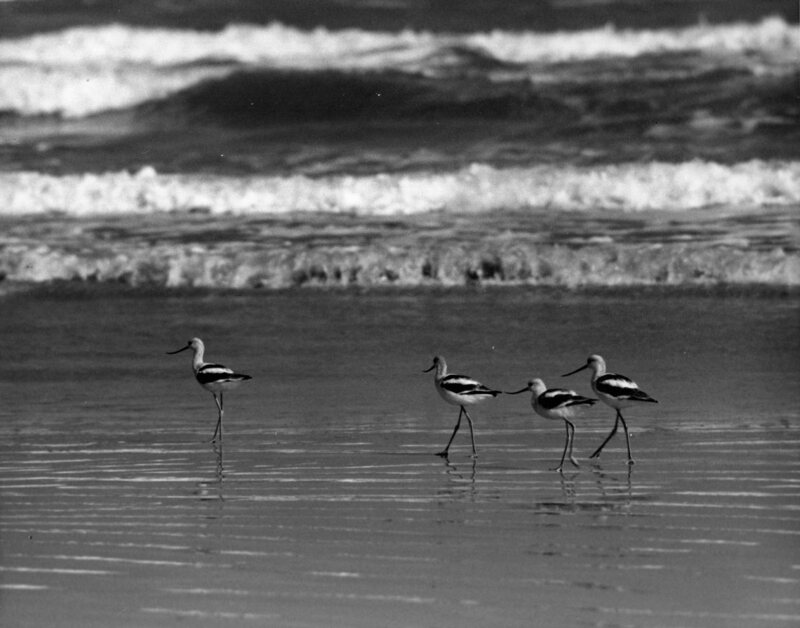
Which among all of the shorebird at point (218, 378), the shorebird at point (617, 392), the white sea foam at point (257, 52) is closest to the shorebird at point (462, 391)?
the shorebird at point (617, 392)

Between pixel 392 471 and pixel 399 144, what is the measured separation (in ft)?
54.7

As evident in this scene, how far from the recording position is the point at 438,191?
21953mm

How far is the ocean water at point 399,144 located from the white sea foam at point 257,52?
5 centimetres

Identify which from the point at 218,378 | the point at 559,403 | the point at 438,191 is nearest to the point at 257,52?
the point at 438,191

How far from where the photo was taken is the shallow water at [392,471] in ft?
21.0

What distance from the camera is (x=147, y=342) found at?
14.7m

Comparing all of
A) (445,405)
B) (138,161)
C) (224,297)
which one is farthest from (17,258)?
(445,405)

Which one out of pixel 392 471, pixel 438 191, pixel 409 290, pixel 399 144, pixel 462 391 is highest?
pixel 399 144

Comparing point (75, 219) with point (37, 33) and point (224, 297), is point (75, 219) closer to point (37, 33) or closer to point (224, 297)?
point (224, 297)

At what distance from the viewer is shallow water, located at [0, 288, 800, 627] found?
21.0ft

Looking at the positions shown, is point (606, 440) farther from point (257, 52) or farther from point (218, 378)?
point (257, 52)

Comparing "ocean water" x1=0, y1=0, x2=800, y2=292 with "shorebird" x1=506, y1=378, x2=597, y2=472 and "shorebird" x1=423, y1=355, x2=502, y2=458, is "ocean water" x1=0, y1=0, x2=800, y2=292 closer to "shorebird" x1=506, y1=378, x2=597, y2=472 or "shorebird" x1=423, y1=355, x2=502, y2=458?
"shorebird" x1=423, y1=355, x2=502, y2=458

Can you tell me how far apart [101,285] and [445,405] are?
23.0ft

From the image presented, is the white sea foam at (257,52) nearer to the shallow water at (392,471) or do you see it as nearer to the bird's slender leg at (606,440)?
the shallow water at (392,471)
